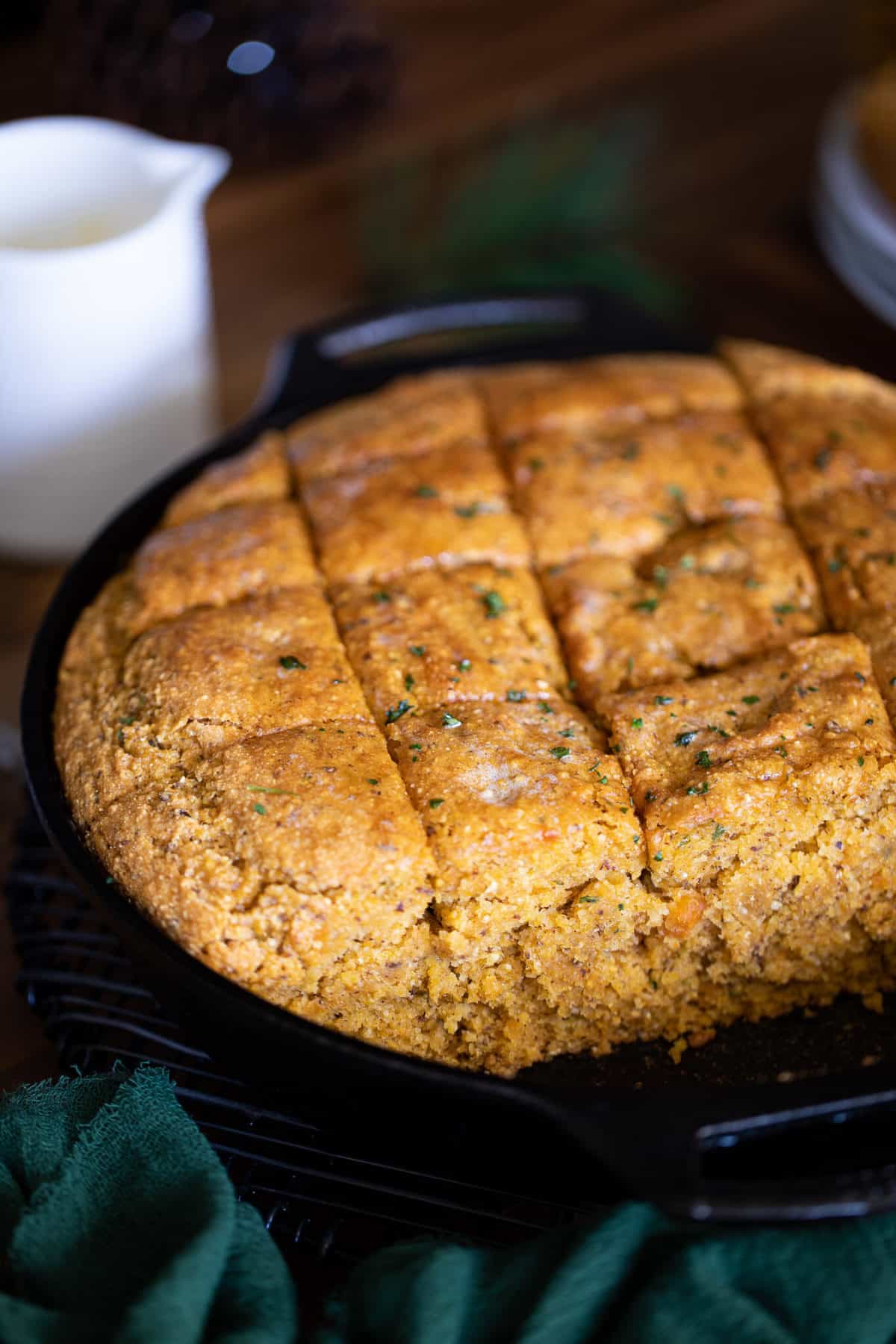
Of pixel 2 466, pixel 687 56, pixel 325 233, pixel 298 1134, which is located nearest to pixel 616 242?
pixel 325 233

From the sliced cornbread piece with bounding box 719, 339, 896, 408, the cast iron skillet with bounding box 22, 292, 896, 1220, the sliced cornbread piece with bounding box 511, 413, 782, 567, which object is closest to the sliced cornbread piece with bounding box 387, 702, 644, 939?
the cast iron skillet with bounding box 22, 292, 896, 1220

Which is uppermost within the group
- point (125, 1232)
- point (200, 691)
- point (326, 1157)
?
point (200, 691)

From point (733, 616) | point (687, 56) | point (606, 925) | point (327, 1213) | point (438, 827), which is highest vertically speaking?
point (687, 56)

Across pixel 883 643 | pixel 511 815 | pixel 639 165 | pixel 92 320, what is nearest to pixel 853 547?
pixel 883 643

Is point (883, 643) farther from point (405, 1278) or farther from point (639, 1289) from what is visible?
point (405, 1278)

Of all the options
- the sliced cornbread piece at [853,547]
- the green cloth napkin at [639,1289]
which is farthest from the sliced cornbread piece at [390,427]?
the green cloth napkin at [639,1289]

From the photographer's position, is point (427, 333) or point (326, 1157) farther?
point (427, 333)

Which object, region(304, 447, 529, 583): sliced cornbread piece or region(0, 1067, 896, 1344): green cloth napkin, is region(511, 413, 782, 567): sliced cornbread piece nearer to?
region(304, 447, 529, 583): sliced cornbread piece

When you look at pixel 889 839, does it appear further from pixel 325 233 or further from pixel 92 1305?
pixel 325 233
